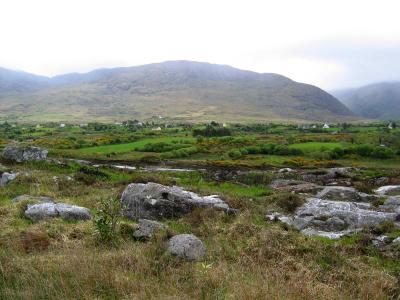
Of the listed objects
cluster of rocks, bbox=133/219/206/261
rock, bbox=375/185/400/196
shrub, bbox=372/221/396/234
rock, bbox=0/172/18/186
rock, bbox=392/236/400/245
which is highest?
cluster of rocks, bbox=133/219/206/261

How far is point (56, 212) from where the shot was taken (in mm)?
14555

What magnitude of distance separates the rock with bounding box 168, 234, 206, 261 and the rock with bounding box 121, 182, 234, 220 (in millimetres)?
7327

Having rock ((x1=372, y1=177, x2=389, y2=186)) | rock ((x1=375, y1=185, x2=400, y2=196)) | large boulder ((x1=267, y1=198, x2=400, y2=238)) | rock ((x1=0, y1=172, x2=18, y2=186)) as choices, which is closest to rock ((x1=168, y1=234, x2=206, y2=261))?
large boulder ((x1=267, y1=198, x2=400, y2=238))

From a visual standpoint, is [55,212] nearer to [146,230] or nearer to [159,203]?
[146,230]

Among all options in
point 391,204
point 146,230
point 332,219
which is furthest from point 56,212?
point 391,204

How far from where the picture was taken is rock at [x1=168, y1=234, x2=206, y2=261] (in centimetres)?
954

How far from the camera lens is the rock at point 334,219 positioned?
663 inches

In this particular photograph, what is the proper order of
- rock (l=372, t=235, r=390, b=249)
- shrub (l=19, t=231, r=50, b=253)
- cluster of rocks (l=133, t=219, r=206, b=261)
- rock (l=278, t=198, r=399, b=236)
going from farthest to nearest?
rock (l=278, t=198, r=399, b=236)
rock (l=372, t=235, r=390, b=249)
shrub (l=19, t=231, r=50, b=253)
cluster of rocks (l=133, t=219, r=206, b=261)

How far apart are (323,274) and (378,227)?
7490 mm

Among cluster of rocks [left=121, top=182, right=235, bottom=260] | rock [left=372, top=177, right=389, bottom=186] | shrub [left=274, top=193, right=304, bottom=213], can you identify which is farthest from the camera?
rock [left=372, top=177, right=389, bottom=186]

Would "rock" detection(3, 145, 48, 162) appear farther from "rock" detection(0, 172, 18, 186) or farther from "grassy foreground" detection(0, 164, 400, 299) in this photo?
"grassy foreground" detection(0, 164, 400, 299)

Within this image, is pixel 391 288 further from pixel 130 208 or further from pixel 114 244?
pixel 130 208

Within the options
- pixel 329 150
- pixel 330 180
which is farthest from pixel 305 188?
pixel 329 150

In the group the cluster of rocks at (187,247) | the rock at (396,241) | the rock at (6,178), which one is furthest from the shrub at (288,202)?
the rock at (6,178)
